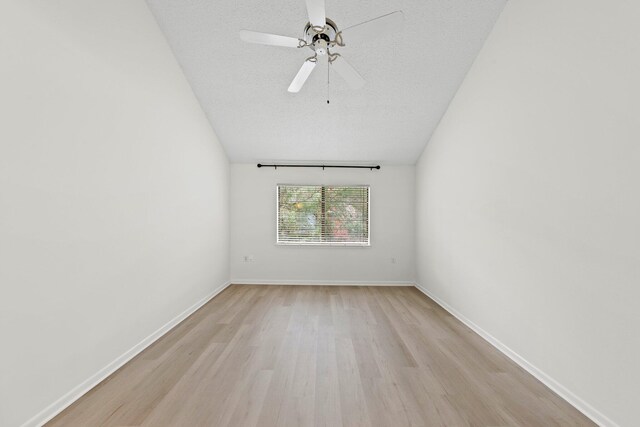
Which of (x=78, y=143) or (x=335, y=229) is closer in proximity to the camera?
(x=78, y=143)

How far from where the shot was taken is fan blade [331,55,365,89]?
246cm

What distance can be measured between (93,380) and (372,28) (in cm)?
309

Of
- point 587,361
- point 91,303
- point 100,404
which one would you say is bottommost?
point 100,404

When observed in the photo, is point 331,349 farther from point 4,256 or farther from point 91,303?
point 4,256

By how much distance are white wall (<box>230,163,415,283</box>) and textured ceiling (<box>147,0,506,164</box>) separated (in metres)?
0.37

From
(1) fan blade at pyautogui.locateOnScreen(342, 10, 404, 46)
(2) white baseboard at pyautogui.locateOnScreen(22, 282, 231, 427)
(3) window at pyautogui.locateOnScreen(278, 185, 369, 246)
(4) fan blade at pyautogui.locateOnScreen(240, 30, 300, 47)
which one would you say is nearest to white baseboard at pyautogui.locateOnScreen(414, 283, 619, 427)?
(3) window at pyautogui.locateOnScreen(278, 185, 369, 246)

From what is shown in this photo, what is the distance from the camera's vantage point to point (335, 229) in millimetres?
5430

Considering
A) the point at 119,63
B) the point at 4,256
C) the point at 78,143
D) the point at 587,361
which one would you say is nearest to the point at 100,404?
the point at 4,256

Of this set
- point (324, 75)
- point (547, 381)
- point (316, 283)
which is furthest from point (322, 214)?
point (547, 381)

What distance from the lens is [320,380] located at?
85.6 inches

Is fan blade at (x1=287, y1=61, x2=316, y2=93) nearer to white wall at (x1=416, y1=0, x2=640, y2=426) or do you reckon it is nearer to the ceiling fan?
the ceiling fan

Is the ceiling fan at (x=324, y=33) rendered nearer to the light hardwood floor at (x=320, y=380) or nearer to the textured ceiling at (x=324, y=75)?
the textured ceiling at (x=324, y=75)

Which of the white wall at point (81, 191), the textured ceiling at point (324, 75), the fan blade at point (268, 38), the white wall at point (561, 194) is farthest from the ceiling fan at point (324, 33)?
the white wall at point (561, 194)

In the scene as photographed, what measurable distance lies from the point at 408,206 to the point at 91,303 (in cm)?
459
